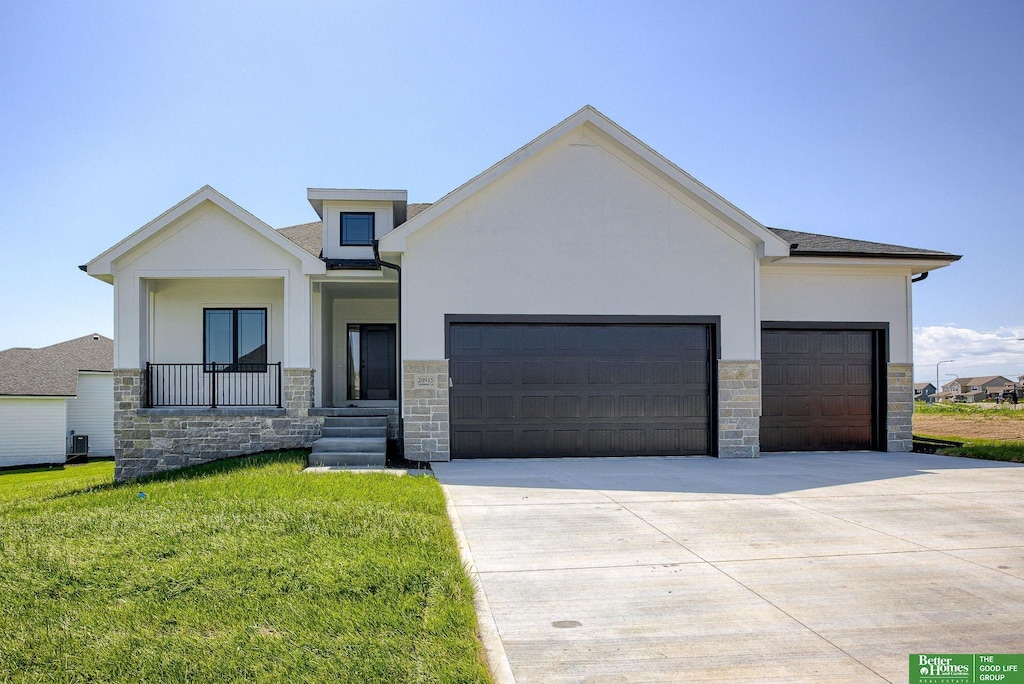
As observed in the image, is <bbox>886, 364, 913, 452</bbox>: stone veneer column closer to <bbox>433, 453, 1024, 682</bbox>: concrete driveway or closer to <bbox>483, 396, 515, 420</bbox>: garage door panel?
<bbox>433, 453, 1024, 682</bbox>: concrete driveway

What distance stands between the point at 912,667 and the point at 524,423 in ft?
30.7

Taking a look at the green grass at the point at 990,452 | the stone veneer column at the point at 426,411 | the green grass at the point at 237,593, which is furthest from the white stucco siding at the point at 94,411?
the green grass at the point at 990,452

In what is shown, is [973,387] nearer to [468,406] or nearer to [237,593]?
[468,406]

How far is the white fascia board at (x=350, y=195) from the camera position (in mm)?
15719

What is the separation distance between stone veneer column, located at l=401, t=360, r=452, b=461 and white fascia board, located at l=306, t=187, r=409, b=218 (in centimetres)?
529

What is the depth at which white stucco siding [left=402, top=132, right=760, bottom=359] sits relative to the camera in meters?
12.5

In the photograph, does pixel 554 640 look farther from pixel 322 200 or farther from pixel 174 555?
pixel 322 200

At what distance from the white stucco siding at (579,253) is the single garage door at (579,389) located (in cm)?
47

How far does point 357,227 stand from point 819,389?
1105cm

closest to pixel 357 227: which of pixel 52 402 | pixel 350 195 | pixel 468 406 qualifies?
pixel 350 195

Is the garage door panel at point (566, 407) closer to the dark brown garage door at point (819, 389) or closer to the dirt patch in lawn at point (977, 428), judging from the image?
the dark brown garage door at point (819, 389)

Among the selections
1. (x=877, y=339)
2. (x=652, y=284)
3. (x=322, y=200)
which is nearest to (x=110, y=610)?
(x=652, y=284)

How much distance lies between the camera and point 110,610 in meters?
4.34

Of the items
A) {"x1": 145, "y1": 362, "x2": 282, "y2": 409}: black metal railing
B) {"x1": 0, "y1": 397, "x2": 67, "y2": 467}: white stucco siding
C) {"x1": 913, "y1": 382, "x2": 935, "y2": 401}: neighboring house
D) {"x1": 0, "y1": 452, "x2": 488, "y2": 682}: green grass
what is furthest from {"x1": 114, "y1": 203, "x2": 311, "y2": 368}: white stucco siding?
{"x1": 913, "y1": 382, "x2": 935, "y2": 401}: neighboring house
